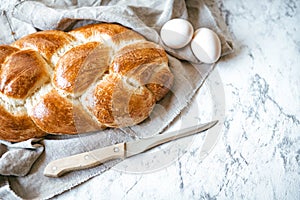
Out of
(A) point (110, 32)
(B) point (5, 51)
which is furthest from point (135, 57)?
(B) point (5, 51)

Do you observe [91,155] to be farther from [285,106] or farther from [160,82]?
[285,106]

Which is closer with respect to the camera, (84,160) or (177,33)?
(84,160)

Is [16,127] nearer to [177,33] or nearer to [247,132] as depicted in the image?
[177,33]

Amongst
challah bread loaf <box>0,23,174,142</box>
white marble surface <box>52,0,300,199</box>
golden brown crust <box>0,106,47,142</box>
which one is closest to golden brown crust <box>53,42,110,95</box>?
challah bread loaf <box>0,23,174,142</box>

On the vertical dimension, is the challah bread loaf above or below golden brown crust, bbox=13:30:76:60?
below

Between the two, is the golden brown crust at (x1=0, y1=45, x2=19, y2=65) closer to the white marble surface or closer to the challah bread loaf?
the challah bread loaf

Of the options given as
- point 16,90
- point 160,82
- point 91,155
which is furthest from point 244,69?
point 16,90

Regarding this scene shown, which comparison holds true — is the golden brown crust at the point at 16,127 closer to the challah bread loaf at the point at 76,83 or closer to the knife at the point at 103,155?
the challah bread loaf at the point at 76,83
